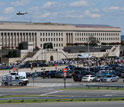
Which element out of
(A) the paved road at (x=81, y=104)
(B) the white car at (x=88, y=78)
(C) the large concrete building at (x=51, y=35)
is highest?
(A) the paved road at (x=81, y=104)

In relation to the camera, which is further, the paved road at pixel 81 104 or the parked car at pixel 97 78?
the parked car at pixel 97 78

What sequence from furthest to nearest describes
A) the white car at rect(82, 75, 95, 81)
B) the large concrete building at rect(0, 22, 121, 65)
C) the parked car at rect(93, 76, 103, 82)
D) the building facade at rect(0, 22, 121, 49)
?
the building facade at rect(0, 22, 121, 49), the large concrete building at rect(0, 22, 121, 65), the white car at rect(82, 75, 95, 81), the parked car at rect(93, 76, 103, 82)

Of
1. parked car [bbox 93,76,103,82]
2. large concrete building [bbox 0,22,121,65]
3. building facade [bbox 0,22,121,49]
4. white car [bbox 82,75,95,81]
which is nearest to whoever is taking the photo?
parked car [bbox 93,76,103,82]

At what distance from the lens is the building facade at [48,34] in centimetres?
15500

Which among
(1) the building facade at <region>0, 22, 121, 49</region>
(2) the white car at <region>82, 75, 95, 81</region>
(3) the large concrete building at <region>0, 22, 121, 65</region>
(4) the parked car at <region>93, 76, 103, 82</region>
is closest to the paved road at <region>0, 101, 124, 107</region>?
Result: (4) the parked car at <region>93, 76, 103, 82</region>

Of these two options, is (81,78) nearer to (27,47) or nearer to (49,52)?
(49,52)

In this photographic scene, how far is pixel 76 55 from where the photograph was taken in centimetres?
13088

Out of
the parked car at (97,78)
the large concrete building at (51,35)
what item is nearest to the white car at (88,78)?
the parked car at (97,78)

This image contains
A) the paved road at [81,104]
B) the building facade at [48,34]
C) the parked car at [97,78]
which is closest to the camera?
the paved road at [81,104]

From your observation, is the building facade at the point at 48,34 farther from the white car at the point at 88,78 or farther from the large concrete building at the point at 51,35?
the white car at the point at 88,78

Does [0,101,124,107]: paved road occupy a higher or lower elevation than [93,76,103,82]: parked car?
higher

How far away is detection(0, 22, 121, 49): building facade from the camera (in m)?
155

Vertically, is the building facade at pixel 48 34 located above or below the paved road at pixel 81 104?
below

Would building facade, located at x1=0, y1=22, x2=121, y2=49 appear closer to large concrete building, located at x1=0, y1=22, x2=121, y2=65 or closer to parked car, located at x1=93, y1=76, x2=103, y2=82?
large concrete building, located at x1=0, y1=22, x2=121, y2=65
